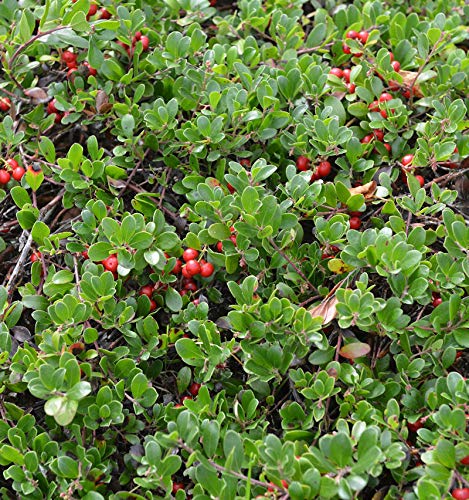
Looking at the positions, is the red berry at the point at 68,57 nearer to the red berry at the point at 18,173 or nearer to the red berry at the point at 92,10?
the red berry at the point at 92,10

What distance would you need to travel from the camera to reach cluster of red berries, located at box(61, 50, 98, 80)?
113 inches

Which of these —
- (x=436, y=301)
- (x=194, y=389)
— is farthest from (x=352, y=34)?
(x=194, y=389)

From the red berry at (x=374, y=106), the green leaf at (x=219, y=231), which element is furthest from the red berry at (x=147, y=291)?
the red berry at (x=374, y=106)

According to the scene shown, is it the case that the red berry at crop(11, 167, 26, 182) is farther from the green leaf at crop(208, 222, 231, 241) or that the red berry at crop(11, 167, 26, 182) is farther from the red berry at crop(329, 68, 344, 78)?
the red berry at crop(329, 68, 344, 78)

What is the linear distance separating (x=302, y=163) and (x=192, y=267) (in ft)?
2.05

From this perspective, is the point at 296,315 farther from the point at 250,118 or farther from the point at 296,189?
the point at 250,118

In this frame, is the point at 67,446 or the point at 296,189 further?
the point at 296,189

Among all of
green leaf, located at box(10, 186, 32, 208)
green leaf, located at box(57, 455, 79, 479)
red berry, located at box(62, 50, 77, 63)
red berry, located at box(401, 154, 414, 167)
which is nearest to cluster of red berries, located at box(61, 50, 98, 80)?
red berry, located at box(62, 50, 77, 63)

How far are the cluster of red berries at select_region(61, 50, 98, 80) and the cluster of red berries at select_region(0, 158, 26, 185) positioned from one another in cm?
49

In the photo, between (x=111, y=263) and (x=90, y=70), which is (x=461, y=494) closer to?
(x=111, y=263)

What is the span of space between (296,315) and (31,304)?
889mm

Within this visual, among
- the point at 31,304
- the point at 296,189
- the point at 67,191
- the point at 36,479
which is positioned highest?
the point at 296,189

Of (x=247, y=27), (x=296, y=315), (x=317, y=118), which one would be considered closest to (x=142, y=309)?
(x=296, y=315)

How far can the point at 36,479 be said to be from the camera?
6.64 feet
